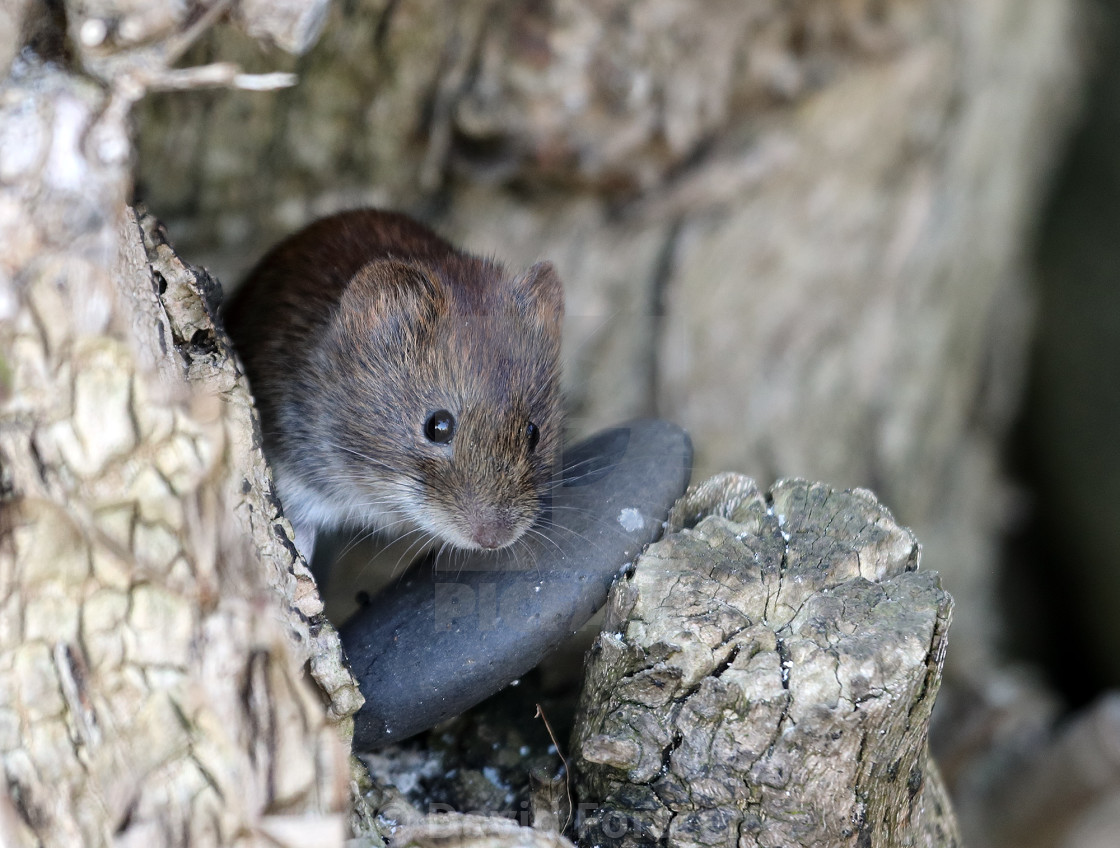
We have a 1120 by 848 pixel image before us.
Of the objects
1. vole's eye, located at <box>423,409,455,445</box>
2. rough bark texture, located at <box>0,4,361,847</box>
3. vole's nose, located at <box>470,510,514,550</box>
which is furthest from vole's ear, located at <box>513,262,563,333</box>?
rough bark texture, located at <box>0,4,361,847</box>

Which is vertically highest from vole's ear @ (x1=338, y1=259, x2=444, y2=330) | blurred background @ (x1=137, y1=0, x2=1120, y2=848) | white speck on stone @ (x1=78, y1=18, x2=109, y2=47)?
white speck on stone @ (x1=78, y1=18, x2=109, y2=47)

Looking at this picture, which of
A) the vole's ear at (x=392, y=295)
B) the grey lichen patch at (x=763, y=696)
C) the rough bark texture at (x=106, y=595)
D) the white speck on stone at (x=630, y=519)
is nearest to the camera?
the rough bark texture at (x=106, y=595)

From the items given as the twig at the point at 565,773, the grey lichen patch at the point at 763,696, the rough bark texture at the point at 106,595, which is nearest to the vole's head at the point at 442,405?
the twig at the point at 565,773

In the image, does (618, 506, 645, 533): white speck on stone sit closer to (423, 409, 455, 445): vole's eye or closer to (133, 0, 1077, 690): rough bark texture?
(423, 409, 455, 445): vole's eye

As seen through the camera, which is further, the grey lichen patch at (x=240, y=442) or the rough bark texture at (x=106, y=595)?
the grey lichen patch at (x=240, y=442)

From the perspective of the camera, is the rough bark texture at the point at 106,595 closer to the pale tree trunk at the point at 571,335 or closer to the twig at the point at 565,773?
the pale tree trunk at the point at 571,335

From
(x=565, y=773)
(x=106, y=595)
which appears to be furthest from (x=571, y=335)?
(x=106, y=595)

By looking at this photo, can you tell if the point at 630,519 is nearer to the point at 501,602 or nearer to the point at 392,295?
the point at 501,602
